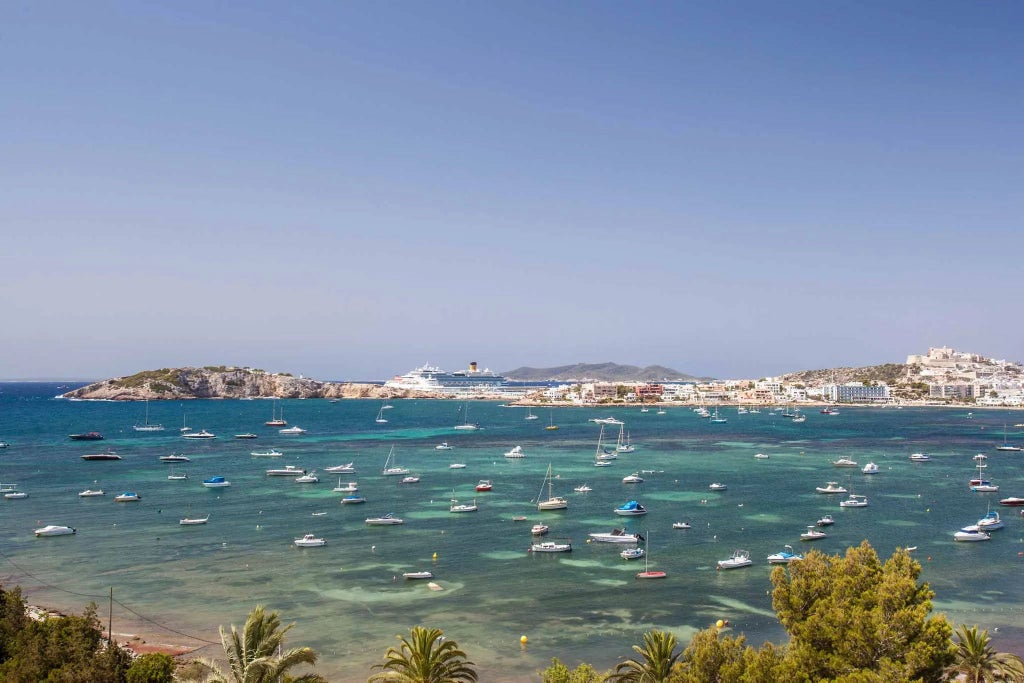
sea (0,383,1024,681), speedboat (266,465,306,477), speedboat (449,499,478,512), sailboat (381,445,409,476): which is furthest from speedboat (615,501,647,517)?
speedboat (266,465,306,477)

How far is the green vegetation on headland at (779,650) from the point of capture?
20.4 metres

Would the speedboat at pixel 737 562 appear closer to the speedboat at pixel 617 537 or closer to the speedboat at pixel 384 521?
the speedboat at pixel 617 537

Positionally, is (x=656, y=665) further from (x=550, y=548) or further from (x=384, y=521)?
(x=384, y=521)

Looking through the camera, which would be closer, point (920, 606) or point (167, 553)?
point (920, 606)

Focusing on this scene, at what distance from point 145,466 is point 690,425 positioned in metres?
125

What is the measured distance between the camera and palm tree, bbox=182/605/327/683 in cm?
2109

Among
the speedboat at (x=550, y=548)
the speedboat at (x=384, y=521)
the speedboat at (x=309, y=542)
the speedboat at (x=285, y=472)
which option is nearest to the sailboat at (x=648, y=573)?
the speedboat at (x=550, y=548)

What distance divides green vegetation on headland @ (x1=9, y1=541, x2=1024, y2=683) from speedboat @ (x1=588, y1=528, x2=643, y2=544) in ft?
96.2

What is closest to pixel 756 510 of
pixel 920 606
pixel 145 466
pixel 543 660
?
pixel 543 660

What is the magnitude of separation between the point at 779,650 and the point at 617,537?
1242 inches

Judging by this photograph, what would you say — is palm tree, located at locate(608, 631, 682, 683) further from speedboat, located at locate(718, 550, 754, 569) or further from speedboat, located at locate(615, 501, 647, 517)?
speedboat, located at locate(615, 501, 647, 517)

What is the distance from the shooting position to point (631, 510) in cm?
6562

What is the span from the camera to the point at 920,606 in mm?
20625

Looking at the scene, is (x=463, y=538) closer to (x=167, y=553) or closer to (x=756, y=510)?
(x=167, y=553)
